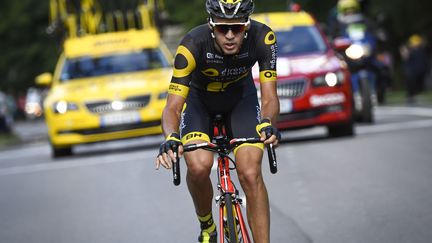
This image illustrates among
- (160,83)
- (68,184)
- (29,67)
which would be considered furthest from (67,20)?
(29,67)

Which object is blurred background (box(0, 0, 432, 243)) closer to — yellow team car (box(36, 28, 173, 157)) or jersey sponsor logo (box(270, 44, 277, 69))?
yellow team car (box(36, 28, 173, 157))

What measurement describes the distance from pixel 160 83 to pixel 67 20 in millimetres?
6172

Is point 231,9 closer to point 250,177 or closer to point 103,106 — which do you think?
point 250,177

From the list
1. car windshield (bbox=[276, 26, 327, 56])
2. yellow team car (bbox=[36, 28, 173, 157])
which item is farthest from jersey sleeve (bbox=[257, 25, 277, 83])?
yellow team car (bbox=[36, 28, 173, 157])

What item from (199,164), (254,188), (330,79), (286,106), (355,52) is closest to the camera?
(254,188)

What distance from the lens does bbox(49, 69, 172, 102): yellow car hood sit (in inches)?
719

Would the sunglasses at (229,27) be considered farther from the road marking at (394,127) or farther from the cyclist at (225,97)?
the road marking at (394,127)

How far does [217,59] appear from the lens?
23.8 ft

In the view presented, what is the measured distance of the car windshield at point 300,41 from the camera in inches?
692

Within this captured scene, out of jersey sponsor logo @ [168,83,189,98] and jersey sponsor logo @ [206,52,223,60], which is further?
jersey sponsor logo @ [206,52,223,60]

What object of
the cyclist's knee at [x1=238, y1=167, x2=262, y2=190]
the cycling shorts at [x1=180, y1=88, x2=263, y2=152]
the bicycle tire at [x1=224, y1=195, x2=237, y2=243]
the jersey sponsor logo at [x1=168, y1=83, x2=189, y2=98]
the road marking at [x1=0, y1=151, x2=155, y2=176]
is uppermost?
the jersey sponsor logo at [x1=168, y1=83, x2=189, y2=98]

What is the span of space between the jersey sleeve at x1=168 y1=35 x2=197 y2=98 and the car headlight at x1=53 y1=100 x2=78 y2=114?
1105 cm

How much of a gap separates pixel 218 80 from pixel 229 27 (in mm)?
642

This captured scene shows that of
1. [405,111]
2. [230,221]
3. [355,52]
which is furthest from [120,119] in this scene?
[230,221]
